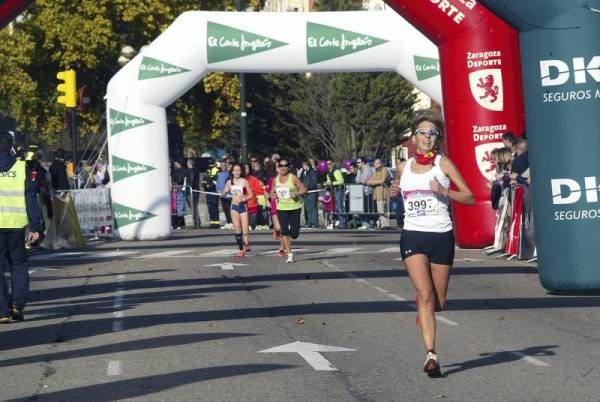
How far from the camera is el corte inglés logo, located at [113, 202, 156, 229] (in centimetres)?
3219

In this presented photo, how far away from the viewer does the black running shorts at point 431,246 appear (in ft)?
36.2

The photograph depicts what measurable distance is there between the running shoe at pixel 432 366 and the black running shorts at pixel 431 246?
0.74 m

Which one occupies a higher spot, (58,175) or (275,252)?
(58,175)

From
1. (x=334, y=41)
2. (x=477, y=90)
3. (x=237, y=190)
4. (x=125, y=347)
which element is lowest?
(x=125, y=347)

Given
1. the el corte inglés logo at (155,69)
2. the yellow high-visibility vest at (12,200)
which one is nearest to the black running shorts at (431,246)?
the yellow high-visibility vest at (12,200)

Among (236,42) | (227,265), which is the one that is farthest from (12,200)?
(236,42)

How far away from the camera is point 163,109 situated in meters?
32.1

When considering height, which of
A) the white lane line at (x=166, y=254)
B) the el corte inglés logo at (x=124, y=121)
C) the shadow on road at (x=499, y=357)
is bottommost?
the shadow on road at (x=499, y=357)

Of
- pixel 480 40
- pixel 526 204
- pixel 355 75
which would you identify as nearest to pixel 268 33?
pixel 480 40

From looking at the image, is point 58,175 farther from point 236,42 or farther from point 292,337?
point 292,337

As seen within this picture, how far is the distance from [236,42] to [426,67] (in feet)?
12.4

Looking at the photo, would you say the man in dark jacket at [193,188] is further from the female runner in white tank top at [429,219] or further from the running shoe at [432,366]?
the running shoe at [432,366]

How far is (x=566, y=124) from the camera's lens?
16.5m

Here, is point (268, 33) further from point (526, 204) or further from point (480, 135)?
point (526, 204)
